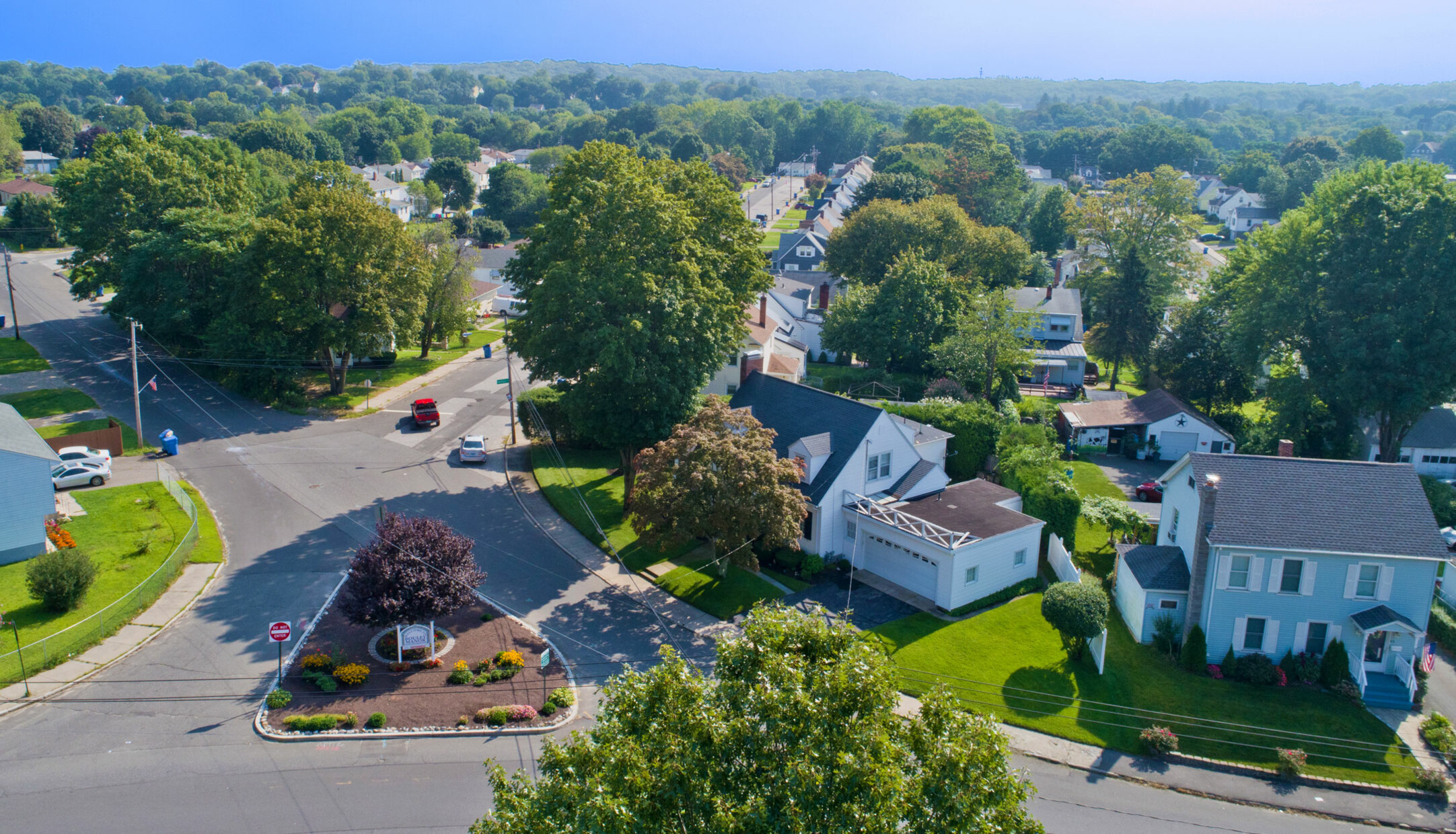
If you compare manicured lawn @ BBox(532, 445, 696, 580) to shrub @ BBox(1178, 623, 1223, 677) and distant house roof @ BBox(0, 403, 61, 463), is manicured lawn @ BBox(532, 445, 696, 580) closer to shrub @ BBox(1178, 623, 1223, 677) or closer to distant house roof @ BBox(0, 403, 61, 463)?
shrub @ BBox(1178, 623, 1223, 677)

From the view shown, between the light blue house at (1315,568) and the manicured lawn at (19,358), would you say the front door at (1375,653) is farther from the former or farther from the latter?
the manicured lawn at (19,358)

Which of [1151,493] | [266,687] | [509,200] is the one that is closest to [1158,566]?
[1151,493]

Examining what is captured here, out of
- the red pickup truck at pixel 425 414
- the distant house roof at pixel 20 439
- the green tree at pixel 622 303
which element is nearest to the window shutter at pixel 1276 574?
the green tree at pixel 622 303

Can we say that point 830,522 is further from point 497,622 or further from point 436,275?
point 436,275

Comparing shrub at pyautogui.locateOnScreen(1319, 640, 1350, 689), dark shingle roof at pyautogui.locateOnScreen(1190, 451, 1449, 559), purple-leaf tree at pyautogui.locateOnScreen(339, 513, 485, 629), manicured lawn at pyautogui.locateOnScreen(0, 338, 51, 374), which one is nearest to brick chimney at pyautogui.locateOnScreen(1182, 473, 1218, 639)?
dark shingle roof at pyautogui.locateOnScreen(1190, 451, 1449, 559)

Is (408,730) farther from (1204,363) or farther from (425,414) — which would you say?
(1204,363)

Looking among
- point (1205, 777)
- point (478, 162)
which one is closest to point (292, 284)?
point (1205, 777)
